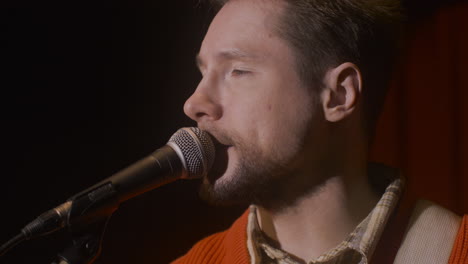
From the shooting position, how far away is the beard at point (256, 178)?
124 cm

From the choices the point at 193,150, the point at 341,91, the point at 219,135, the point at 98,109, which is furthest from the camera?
the point at 98,109

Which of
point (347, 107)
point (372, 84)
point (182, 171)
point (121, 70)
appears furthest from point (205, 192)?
point (121, 70)

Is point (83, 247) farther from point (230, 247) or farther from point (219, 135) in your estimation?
point (230, 247)

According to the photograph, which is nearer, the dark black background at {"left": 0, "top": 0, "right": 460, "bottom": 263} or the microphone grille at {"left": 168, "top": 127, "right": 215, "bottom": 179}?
the microphone grille at {"left": 168, "top": 127, "right": 215, "bottom": 179}

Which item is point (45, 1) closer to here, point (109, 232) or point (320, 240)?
point (109, 232)

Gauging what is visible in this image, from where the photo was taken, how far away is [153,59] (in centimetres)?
192

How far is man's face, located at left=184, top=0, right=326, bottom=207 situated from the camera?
124 centimetres

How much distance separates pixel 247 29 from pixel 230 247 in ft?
2.19

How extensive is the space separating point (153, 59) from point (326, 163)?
0.92 m

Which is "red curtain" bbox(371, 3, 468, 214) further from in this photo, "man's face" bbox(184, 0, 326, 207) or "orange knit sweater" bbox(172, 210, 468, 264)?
"man's face" bbox(184, 0, 326, 207)

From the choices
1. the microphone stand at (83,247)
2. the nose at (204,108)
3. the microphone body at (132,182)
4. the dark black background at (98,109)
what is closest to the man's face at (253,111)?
the nose at (204,108)

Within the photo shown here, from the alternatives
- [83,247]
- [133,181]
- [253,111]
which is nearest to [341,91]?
[253,111]

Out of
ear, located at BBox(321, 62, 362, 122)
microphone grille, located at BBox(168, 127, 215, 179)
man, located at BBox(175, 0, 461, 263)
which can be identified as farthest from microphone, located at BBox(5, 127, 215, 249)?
ear, located at BBox(321, 62, 362, 122)

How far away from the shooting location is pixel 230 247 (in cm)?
146
